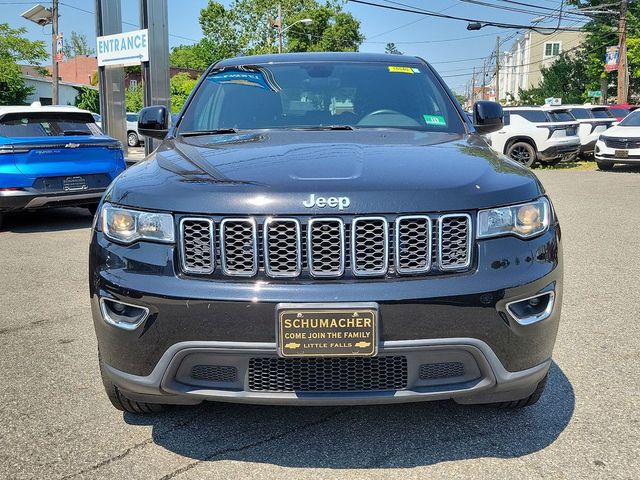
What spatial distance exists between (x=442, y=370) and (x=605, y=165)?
1631cm

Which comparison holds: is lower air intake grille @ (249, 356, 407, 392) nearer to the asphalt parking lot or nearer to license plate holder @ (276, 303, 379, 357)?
license plate holder @ (276, 303, 379, 357)

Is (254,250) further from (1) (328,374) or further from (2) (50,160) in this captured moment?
(2) (50,160)

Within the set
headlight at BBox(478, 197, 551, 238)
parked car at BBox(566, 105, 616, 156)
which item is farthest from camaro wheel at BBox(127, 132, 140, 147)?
headlight at BBox(478, 197, 551, 238)

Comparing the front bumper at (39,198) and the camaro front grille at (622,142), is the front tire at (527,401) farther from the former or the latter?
the camaro front grille at (622,142)

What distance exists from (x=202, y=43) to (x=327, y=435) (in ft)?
265

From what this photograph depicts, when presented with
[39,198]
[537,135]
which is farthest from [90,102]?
[39,198]

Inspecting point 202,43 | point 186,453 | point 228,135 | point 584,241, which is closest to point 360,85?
point 228,135

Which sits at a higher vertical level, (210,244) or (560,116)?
(560,116)

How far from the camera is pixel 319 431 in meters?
2.86

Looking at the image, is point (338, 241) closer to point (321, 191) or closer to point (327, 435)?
point (321, 191)

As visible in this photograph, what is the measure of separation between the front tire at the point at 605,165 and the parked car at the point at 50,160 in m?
12.7

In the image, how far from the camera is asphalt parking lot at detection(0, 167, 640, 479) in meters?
2.58

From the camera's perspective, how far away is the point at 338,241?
7.77 feet

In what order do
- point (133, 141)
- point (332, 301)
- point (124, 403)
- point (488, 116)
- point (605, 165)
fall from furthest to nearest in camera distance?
point (133, 141)
point (605, 165)
point (488, 116)
point (124, 403)
point (332, 301)
